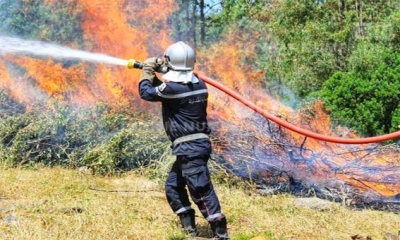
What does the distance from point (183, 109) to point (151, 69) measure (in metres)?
0.50

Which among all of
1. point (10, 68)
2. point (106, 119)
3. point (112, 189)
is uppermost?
point (10, 68)

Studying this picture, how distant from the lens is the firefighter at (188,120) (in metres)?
5.24

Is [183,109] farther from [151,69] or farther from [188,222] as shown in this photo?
[188,222]

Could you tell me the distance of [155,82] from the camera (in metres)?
5.62

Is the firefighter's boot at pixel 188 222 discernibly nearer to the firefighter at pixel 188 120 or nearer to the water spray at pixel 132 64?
the firefighter at pixel 188 120

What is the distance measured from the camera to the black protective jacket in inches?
207

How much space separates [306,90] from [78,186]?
23.5ft

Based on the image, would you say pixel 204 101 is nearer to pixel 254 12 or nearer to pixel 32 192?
pixel 32 192

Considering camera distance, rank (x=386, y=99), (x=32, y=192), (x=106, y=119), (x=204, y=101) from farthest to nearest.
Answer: (x=386, y=99)
(x=106, y=119)
(x=32, y=192)
(x=204, y=101)

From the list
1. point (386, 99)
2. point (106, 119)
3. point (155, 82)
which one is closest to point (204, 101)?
point (155, 82)

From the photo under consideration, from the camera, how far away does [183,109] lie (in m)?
5.31

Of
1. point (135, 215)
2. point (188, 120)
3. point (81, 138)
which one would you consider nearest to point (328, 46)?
point (81, 138)

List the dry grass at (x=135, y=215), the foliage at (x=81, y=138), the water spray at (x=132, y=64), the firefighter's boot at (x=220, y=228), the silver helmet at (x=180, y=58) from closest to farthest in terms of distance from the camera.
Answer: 1. the firefighter's boot at (x=220, y=228)
2. the silver helmet at (x=180, y=58)
3. the dry grass at (x=135, y=215)
4. the water spray at (x=132, y=64)
5. the foliage at (x=81, y=138)

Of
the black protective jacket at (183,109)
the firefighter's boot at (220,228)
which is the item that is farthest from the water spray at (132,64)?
the firefighter's boot at (220,228)
